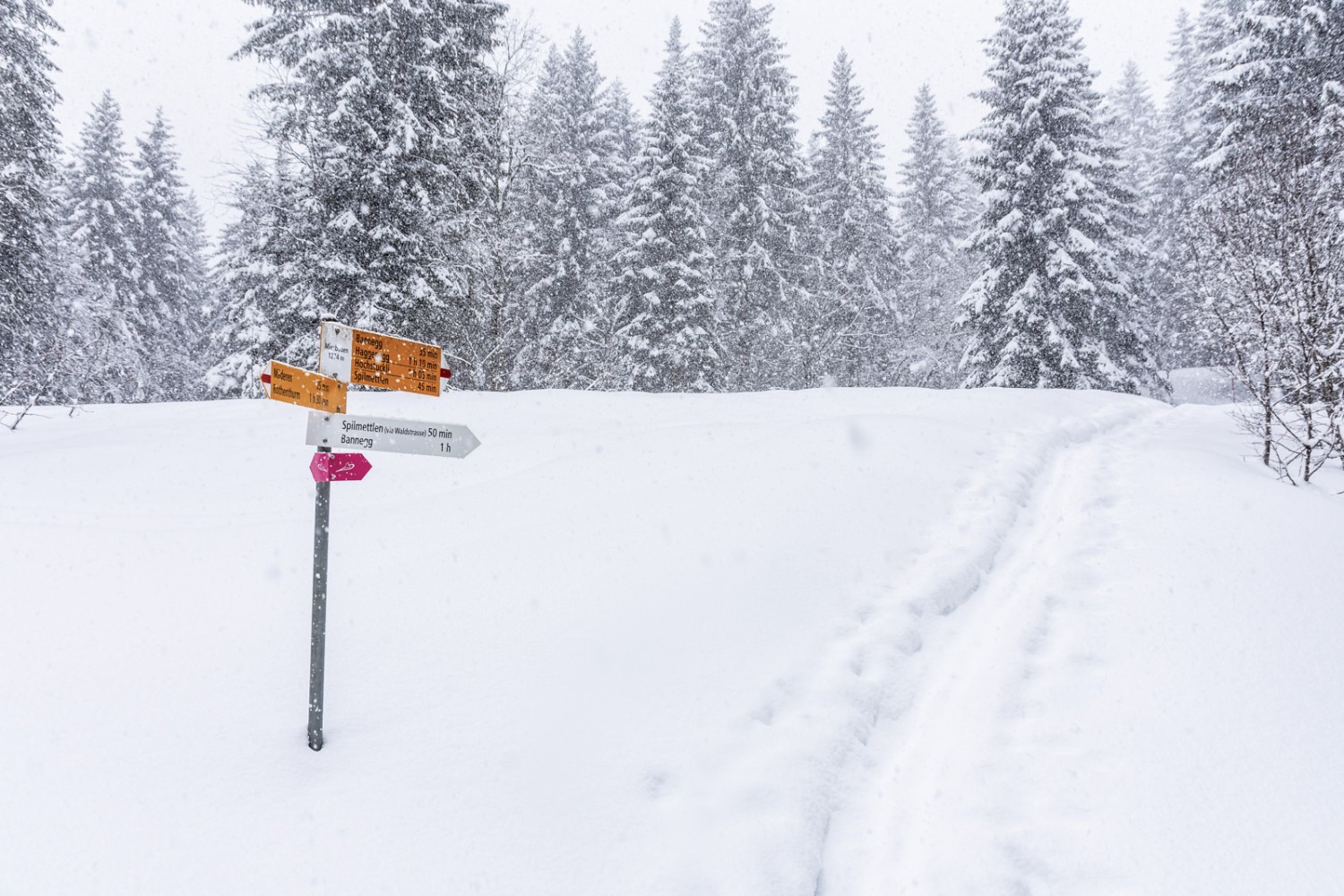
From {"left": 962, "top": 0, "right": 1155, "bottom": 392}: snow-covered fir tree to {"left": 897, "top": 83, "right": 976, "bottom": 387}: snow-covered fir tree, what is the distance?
9893 millimetres

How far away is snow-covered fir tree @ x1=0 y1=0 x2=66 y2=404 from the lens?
47.6 feet

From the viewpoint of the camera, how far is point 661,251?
2216 cm

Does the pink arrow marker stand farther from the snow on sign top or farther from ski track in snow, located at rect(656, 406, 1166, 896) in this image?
ski track in snow, located at rect(656, 406, 1166, 896)

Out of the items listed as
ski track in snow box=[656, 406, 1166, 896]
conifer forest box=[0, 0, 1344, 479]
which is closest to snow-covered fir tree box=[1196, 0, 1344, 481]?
conifer forest box=[0, 0, 1344, 479]

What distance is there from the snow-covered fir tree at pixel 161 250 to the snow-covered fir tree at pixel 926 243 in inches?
1250

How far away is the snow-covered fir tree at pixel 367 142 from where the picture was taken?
1326 centimetres

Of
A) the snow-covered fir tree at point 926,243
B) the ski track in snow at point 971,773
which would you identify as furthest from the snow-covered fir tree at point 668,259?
the ski track in snow at point 971,773

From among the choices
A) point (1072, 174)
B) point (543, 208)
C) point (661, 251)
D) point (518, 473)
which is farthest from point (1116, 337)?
point (518, 473)

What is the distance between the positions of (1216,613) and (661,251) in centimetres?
1921

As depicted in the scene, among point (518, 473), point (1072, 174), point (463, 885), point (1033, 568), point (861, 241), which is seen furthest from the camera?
point (861, 241)

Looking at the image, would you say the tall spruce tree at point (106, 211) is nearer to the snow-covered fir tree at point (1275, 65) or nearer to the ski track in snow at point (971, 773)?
the ski track in snow at point (971, 773)

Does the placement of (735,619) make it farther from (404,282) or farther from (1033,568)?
(404,282)

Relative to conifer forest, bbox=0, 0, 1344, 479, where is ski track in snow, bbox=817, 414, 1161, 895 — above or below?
below

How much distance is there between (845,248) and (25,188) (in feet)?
79.9
